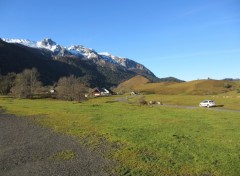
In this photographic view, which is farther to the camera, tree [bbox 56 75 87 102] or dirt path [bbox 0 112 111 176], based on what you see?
tree [bbox 56 75 87 102]

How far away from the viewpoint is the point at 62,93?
464ft

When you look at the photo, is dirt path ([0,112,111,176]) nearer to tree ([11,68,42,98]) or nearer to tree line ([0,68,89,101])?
tree line ([0,68,89,101])

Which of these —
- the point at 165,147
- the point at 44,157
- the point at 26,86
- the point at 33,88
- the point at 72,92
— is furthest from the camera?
the point at 33,88

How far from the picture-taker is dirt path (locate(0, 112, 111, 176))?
20.2m

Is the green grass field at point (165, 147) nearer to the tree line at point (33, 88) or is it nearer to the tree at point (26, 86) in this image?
the tree line at point (33, 88)

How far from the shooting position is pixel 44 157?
23.8 meters

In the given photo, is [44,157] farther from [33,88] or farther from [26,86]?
[33,88]

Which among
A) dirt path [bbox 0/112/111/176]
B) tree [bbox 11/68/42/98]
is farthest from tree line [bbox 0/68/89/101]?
dirt path [bbox 0/112/111/176]

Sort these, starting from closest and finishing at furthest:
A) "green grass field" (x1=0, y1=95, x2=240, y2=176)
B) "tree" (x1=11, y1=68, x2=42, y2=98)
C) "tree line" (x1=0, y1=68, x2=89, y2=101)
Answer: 1. "green grass field" (x1=0, y1=95, x2=240, y2=176)
2. "tree line" (x1=0, y1=68, x2=89, y2=101)
3. "tree" (x1=11, y1=68, x2=42, y2=98)

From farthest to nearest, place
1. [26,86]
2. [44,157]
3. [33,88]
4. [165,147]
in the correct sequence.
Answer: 1. [33,88]
2. [26,86]
3. [165,147]
4. [44,157]

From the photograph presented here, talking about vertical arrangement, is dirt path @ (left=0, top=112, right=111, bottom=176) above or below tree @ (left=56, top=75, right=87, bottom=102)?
below

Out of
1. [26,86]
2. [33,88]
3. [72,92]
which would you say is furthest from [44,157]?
[33,88]

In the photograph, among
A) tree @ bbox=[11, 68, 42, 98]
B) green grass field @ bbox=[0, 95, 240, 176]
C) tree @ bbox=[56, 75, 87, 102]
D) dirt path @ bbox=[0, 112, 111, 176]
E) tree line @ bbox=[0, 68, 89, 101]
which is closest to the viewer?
dirt path @ bbox=[0, 112, 111, 176]

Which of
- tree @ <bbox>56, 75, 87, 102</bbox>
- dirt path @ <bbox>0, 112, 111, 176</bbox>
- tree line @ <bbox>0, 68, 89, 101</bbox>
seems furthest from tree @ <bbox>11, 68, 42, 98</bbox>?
dirt path @ <bbox>0, 112, 111, 176</bbox>
